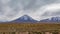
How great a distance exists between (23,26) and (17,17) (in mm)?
281

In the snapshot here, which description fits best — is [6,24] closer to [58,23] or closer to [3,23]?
[3,23]

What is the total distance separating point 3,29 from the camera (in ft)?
65.4

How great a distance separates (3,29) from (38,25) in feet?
2.97

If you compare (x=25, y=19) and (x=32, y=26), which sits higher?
(x=25, y=19)

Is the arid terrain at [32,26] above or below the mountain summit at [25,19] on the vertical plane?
below

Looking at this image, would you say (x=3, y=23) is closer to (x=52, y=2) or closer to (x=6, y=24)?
(x=6, y=24)

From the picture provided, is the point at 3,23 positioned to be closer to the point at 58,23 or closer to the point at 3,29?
the point at 3,29

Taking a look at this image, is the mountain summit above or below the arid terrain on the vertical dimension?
above

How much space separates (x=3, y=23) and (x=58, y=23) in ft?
4.59

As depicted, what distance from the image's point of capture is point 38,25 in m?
19.9

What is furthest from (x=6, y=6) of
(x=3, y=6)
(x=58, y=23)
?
(x=58, y=23)

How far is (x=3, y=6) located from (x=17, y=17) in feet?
1.51

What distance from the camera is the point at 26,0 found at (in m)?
20.0

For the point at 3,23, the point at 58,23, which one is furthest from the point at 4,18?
the point at 58,23
